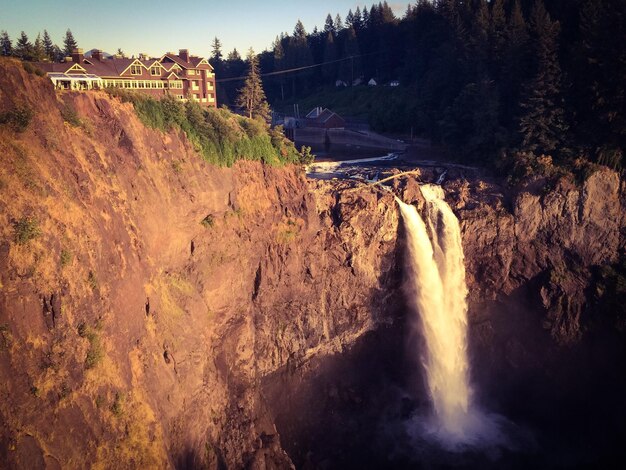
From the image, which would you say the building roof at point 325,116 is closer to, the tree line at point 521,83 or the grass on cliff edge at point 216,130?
the tree line at point 521,83

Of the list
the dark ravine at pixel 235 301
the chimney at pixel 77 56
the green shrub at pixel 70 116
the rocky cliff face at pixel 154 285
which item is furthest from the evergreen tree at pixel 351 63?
the green shrub at pixel 70 116

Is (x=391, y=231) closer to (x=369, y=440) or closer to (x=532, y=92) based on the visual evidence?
(x=369, y=440)

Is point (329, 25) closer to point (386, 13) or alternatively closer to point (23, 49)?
point (386, 13)

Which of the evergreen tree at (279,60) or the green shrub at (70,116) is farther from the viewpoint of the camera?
the evergreen tree at (279,60)

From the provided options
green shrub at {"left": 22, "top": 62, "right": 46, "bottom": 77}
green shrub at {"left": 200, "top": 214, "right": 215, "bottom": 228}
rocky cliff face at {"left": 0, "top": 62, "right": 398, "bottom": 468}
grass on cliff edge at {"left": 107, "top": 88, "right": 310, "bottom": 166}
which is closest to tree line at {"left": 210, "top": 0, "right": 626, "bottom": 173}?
rocky cliff face at {"left": 0, "top": 62, "right": 398, "bottom": 468}

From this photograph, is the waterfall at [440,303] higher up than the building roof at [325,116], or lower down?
lower down

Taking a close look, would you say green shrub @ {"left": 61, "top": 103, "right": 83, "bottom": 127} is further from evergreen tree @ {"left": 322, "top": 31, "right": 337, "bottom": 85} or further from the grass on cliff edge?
evergreen tree @ {"left": 322, "top": 31, "right": 337, "bottom": 85}

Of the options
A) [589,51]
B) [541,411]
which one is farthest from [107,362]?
[589,51]

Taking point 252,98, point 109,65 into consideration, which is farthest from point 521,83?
point 109,65
